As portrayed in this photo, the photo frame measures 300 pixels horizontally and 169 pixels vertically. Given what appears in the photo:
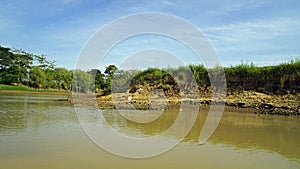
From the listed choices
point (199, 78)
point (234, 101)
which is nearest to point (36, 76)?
point (199, 78)

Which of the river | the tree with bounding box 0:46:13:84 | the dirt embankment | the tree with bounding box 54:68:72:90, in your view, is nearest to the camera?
the river

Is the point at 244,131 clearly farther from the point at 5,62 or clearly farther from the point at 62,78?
the point at 5,62

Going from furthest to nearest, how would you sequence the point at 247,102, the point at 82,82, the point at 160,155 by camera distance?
the point at 82,82
the point at 247,102
the point at 160,155

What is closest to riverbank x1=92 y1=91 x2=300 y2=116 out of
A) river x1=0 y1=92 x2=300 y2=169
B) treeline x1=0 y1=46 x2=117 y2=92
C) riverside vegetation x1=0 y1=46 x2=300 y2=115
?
riverside vegetation x1=0 y1=46 x2=300 y2=115

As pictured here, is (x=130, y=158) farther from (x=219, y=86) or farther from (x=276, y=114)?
(x=219, y=86)

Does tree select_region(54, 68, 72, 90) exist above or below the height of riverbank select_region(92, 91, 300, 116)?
above

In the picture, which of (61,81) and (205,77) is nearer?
(205,77)

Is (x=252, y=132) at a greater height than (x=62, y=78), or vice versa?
(x=62, y=78)

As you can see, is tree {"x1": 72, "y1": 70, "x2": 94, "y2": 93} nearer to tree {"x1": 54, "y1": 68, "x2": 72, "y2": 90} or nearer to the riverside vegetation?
the riverside vegetation

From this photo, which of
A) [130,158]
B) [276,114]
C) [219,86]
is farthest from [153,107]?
[130,158]

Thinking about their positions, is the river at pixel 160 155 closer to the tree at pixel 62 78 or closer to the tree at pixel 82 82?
the tree at pixel 82 82

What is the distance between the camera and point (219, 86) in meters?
17.5

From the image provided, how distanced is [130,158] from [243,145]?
287cm

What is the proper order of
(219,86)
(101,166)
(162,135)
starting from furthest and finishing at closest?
(219,86), (162,135), (101,166)
